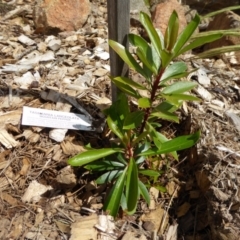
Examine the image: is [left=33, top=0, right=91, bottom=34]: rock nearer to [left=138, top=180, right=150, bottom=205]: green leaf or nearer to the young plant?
the young plant

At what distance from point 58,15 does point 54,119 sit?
867mm

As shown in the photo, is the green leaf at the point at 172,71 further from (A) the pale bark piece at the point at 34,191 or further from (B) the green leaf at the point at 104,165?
(A) the pale bark piece at the point at 34,191

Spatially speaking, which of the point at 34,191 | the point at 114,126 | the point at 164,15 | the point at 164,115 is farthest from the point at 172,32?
the point at 164,15

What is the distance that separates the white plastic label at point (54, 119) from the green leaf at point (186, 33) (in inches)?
23.2

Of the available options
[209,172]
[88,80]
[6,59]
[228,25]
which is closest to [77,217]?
[209,172]

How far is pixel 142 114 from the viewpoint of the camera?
1399mm

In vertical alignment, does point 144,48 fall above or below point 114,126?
above

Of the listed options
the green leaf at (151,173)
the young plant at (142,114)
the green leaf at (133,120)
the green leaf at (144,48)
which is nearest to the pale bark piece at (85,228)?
the young plant at (142,114)

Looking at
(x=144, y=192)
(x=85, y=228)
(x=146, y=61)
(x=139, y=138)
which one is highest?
(x=146, y=61)

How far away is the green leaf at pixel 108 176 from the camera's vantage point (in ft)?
4.85

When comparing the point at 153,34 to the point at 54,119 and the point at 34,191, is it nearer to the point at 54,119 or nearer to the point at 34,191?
the point at 54,119

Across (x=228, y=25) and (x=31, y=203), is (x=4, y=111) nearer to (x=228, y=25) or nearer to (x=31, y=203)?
(x=31, y=203)

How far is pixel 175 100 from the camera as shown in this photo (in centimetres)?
129

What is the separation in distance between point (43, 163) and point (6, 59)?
0.74m
